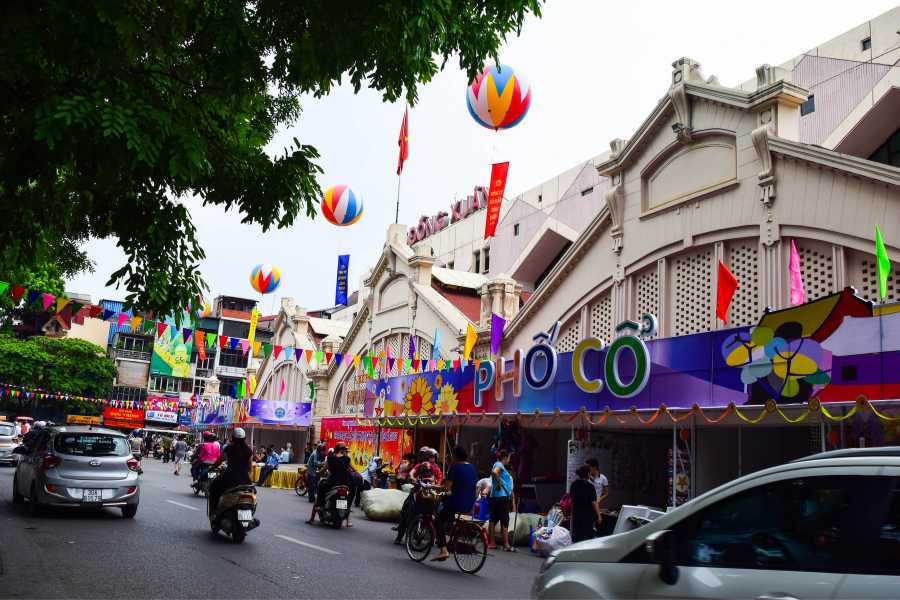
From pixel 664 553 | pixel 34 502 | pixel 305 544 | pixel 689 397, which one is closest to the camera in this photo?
pixel 664 553

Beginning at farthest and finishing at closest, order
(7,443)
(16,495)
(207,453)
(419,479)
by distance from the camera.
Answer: (7,443)
(207,453)
(16,495)
(419,479)

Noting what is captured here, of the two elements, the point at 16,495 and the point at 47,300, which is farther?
the point at 47,300

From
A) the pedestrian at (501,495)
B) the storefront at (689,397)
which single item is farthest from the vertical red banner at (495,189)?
the pedestrian at (501,495)

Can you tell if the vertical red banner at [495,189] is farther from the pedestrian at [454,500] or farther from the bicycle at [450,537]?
the pedestrian at [454,500]

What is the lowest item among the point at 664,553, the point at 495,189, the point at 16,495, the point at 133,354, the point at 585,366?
the point at 16,495

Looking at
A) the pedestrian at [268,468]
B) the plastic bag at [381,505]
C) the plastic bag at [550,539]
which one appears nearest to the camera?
the plastic bag at [550,539]

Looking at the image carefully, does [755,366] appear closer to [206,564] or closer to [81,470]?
[206,564]

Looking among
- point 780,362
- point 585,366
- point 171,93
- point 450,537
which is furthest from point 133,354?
point 171,93

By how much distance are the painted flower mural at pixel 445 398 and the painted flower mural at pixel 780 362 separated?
8.90m

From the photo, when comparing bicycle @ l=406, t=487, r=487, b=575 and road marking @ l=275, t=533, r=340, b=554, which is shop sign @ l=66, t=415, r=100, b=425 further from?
bicycle @ l=406, t=487, r=487, b=575

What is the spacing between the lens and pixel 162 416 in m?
65.7

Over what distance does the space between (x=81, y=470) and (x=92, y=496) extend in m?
0.47

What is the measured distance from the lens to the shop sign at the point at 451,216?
156 feet

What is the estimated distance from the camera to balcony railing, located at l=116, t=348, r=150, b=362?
6838cm
